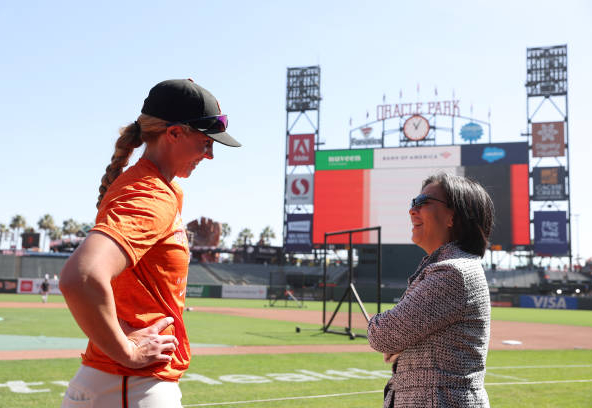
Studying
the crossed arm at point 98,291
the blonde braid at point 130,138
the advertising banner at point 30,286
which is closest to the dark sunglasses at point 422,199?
the blonde braid at point 130,138

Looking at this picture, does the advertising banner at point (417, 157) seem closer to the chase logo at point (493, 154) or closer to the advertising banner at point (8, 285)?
the chase logo at point (493, 154)

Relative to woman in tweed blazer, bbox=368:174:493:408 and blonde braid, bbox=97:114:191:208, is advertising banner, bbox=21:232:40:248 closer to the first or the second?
blonde braid, bbox=97:114:191:208

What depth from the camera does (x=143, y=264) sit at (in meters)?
1.96

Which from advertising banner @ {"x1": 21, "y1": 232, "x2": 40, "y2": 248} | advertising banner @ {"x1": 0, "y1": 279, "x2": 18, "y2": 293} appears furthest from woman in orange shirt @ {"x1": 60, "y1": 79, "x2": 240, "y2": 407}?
advertising banner @ {"x1": 21, "y1": 232, "x2": 40, "y2": 248}

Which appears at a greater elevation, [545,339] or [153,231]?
[153,231]

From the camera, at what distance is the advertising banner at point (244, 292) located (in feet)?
157

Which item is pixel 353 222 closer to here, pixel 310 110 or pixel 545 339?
pixel 310 110

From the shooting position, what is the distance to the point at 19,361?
10117 millimetres

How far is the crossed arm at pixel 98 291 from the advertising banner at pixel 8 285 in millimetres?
46532

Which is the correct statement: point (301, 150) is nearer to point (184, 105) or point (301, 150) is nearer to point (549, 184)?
point (549, 184)

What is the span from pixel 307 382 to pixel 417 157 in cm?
4649

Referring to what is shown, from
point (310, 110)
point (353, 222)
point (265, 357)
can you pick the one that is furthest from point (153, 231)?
point (310, 110)

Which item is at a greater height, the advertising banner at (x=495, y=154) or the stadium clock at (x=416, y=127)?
the stadium clock at (x=416, y=127)

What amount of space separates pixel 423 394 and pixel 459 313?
36 centimetres
